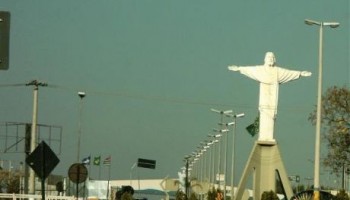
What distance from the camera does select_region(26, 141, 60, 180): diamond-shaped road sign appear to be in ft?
82.6

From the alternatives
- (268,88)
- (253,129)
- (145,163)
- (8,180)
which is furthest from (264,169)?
(8,180)

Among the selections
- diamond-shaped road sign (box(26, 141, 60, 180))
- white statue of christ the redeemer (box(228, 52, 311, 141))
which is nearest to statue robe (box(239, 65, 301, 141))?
white statue of christ the redeemer (box(228, 52, 311, 141))

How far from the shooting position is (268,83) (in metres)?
59.4

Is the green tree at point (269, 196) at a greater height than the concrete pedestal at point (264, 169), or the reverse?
the concrete pedestal at point (264, 169)

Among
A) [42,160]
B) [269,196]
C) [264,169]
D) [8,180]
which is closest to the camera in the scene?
[42,160]

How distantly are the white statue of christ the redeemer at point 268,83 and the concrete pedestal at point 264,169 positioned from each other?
5.46 ft

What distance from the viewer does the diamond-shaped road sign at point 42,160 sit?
2519 cm

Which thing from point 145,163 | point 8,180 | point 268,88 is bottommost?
point 8,180

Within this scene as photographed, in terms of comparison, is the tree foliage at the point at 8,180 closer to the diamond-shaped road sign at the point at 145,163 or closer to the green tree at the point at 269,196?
the diamond-shaped road sign at the point at 145,163

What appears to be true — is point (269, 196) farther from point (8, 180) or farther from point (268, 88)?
point (8, 180)

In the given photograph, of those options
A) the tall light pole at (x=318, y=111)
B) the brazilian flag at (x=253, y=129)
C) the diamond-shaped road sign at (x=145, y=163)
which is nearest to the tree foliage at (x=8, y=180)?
the diamond-shaped road sign at (x=145, y=163)

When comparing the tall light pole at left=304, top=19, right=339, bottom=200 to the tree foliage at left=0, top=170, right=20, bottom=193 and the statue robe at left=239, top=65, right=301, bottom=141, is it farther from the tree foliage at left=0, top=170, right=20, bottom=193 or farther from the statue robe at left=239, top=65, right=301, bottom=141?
the tree foliage at left=0, top=170, right=20, bottom=193

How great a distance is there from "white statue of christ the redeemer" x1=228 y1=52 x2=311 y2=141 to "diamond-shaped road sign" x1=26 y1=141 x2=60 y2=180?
3478 cm

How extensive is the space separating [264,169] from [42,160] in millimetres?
39619
